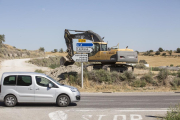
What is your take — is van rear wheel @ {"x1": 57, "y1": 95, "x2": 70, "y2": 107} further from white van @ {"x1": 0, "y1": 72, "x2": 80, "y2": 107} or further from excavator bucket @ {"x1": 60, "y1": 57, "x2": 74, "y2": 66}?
excavator bucket @ {"x1": 60, "y1": 57, "x2": 74, "y2": 66}

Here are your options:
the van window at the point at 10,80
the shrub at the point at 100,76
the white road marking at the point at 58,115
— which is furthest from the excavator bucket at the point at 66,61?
the white road marking at the point at 58,115

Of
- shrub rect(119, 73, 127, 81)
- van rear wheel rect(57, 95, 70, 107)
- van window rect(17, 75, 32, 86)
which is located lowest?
van rear wheel rect(57, 95, 70, 107)

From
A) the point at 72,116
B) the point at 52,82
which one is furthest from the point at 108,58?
the point at 72,116

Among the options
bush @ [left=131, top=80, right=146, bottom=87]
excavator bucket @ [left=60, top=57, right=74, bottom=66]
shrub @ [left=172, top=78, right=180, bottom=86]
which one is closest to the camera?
bush @ [left=131, top=80, right=146, bottom=87]

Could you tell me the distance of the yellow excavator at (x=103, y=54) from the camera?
74.9 ft

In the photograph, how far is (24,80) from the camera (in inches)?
486

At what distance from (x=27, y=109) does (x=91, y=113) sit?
10.1 feet

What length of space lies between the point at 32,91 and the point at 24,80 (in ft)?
2.37

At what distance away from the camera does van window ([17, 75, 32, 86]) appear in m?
12.2

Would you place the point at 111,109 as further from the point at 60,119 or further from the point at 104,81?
the point at 104,81

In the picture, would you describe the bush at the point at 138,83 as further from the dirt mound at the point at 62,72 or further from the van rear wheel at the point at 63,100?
the van rear wheel at the point at 63,100

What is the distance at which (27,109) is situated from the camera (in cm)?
1150

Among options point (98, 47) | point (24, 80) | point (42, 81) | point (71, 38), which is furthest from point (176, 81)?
point (24, 80)

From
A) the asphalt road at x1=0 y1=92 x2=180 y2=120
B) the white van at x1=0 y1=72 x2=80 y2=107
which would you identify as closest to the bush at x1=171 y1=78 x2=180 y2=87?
the asphalt road at x1=0 y1=92 x2=180 y2=120
